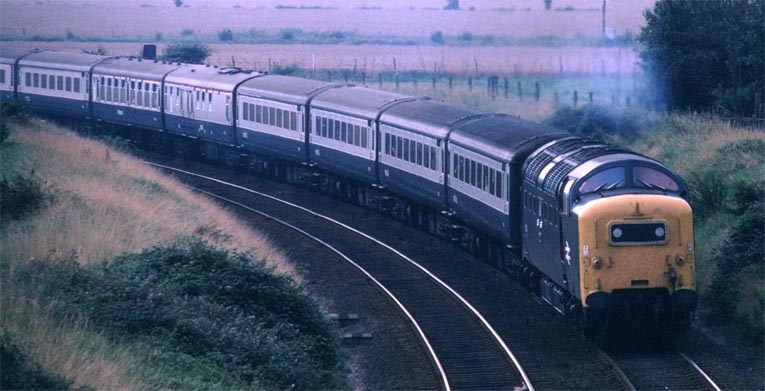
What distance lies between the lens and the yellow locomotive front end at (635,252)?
18.3m

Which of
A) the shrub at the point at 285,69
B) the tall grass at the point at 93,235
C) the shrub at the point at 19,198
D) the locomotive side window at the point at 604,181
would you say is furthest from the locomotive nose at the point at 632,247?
the shrub at the point at 285,69

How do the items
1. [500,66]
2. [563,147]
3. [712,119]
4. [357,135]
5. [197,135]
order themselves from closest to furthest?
[563,147]
[357,135]
[712,119]
[197,135]
[500,66]

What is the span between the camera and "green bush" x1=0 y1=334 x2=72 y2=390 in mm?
12672

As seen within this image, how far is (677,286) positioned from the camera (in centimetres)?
1841

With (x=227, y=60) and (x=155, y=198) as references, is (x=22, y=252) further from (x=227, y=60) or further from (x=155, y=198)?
(x=227, y=60)

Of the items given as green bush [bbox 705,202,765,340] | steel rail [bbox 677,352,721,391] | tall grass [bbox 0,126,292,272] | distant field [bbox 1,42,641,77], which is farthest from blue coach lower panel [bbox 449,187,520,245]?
distant field [bbox 1,42,641,77]

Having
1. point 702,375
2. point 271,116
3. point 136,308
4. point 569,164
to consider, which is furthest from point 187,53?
point 702,375

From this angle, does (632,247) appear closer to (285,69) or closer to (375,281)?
(375,281)

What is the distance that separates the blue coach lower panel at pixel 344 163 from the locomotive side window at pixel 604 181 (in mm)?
15158

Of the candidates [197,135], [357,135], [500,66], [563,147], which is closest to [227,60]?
[500,66]

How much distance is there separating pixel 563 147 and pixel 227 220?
35.7 feet

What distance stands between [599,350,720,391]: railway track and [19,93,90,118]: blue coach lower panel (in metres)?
37.9

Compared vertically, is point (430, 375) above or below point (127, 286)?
below

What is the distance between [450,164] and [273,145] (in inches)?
526
